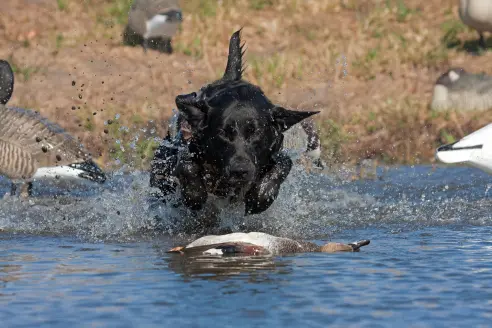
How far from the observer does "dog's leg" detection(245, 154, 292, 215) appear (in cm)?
723

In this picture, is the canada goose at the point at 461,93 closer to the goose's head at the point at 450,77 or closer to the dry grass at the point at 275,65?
the goose's head at the point at 450,77

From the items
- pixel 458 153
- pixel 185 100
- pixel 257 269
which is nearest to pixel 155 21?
pixel 458 153

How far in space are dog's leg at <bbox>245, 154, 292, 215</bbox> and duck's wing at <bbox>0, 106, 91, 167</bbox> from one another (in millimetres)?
4117

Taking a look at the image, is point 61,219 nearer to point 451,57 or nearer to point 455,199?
point 455,199

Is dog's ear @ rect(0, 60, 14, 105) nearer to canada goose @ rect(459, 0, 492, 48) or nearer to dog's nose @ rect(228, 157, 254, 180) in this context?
dog's nose @ rect(228, 157, 254, 180)

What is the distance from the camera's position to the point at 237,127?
696 centimetres

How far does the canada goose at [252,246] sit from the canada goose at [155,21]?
35.4ft

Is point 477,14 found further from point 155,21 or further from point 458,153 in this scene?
point 458,153

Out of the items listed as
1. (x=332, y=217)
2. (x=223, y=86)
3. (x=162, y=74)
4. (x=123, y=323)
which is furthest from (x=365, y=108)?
(x=123, y=323)

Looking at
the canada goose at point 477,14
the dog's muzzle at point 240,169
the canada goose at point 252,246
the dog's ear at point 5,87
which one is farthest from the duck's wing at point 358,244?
the canada goose at point 477,14

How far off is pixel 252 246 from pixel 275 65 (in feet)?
32.8

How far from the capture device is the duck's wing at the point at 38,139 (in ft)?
36.0

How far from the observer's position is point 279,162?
24.0 ft

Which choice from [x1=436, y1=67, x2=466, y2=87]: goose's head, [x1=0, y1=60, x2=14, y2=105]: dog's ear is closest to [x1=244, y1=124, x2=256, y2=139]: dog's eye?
[x1=0, y1=60, x2=14, y2=105]: dog's ear
